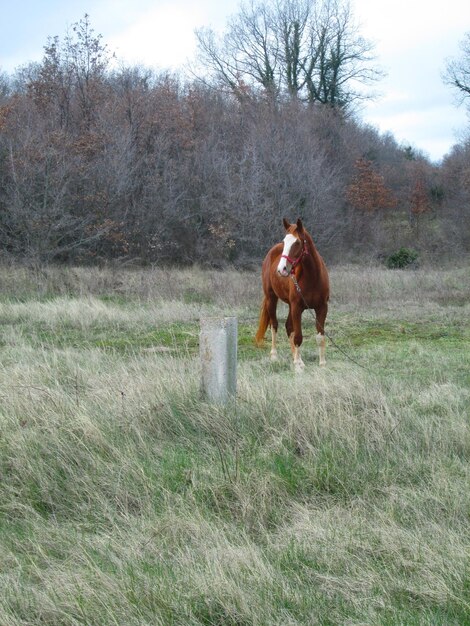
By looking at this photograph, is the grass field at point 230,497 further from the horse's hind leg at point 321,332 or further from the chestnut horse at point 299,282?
the chestnut horse at point 299,282

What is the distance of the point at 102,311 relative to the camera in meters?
13.5

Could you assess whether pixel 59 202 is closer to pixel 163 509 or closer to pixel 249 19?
pixel 163 509

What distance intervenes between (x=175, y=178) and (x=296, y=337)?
73.5ft

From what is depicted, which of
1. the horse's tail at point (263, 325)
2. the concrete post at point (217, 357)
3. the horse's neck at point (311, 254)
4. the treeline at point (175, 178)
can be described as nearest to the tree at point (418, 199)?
the treeline at point (175, 178)

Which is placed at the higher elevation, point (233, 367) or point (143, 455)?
point (233, 367)

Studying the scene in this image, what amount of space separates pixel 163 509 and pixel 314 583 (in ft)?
3.98

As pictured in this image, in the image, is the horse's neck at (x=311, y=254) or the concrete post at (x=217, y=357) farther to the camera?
the horse's neck at (x=311, y=254)

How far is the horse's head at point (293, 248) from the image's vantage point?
30.8ft

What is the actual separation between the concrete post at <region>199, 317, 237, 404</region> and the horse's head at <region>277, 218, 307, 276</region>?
3.29 metres

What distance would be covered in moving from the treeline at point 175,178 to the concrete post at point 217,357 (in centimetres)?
1780

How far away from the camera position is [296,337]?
31.3 feet

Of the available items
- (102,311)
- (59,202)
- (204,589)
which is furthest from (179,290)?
(204,589)

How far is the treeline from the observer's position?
24828 millimetres

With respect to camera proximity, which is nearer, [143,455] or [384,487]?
[384,487]
